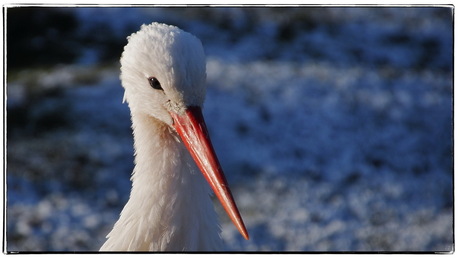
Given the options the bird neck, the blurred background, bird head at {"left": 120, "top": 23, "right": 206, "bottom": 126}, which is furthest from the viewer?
the blurred background

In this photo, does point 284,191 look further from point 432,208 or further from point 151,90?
point 151,90

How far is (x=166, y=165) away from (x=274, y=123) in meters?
1.78

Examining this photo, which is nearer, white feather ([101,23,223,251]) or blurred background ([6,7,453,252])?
white feather ([101,23,223,251])

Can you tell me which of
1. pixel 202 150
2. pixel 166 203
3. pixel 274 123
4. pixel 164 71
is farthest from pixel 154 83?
pixel 274 123

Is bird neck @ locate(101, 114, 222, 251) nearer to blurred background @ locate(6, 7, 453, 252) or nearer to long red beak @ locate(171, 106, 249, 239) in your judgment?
long red beak @ locate(171, 106, 249, 239)

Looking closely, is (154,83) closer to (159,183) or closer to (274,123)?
(159,183)

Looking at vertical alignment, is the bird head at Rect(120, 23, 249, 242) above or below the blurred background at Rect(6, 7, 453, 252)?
above

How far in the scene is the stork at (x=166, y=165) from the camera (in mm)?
1771

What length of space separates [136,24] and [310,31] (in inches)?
41.6

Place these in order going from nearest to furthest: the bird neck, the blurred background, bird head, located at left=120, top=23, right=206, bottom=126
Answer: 1. bird head, located at left=120, top=23, right=206, bottom=126
2. the bird neck
3. the blurred background

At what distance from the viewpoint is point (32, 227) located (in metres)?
2.66

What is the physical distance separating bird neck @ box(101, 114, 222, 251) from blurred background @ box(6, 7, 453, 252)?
712 mm

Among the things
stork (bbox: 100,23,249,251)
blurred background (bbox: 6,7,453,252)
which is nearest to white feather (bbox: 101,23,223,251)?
stork (bbox: 100,23,249,251)

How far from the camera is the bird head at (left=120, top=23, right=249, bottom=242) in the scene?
1.72 m
